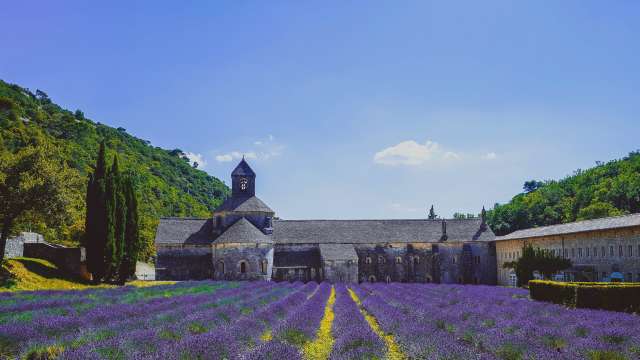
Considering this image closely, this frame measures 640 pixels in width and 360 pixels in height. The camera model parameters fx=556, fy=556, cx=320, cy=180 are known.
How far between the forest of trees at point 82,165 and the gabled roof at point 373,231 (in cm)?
1860

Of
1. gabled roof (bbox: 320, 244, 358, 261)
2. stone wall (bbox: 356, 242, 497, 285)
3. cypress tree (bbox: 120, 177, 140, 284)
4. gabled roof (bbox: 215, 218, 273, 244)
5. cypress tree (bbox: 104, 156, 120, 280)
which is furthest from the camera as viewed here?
stone wall (bbox: 356, 242, 497, 285)

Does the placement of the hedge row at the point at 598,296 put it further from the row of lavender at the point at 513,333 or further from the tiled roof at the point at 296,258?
the tiled roof at the point at 296,258

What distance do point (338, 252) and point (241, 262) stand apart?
9197 mm

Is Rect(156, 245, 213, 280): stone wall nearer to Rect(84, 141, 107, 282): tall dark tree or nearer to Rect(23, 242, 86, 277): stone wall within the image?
Rect(23, 242, 86, 277): stone wall

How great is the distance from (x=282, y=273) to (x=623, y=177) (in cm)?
5634

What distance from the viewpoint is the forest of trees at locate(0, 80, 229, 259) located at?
4122 cm

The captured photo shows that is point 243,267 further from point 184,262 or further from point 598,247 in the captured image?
point 598,247

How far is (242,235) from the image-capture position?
4819 centimetres

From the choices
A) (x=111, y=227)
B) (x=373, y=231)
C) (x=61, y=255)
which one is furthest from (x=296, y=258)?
(x=61, y=255)

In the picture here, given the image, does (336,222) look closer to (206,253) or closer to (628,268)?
(206,253)

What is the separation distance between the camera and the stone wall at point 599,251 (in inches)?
1334

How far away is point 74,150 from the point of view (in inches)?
2854

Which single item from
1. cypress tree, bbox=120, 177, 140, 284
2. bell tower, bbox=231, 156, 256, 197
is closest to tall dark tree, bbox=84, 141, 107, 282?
cypress tree, bbox=120, 177, 140, 284

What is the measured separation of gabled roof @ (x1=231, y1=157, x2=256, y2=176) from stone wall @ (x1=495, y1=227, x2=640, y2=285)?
27.9 metres
